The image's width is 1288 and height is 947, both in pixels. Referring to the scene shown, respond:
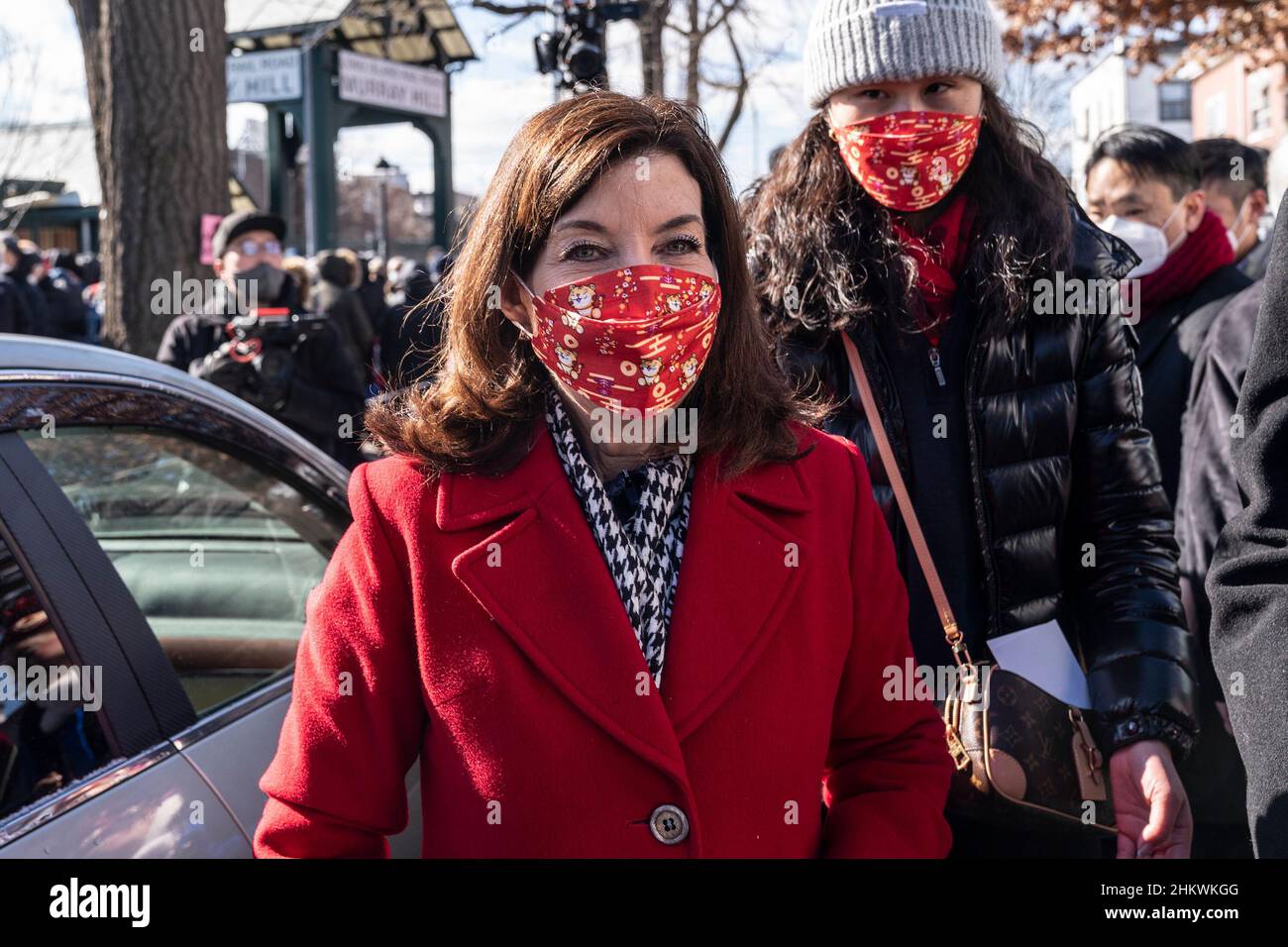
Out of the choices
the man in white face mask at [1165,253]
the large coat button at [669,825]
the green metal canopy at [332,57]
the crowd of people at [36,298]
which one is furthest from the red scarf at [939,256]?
the green metal canopy at [332,57]

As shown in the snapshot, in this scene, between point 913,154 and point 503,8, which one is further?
point 503,8

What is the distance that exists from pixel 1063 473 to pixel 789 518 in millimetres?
647

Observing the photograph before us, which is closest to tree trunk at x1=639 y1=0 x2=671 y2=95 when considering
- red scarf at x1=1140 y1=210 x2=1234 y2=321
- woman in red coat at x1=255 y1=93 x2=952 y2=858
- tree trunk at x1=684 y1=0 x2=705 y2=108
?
tree trunk at x1=684 y1=0 x2=705 y2=108

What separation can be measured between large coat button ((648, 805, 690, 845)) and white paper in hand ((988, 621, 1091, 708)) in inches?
28.6

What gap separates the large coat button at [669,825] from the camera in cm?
159

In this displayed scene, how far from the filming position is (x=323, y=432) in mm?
6074

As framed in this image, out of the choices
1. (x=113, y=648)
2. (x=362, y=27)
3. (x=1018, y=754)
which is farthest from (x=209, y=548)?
(x=362, y=27)

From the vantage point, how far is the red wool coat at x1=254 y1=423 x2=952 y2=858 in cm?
158

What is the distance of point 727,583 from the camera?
1.71 metres

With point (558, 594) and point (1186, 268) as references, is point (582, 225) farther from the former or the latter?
point (1186, 268)

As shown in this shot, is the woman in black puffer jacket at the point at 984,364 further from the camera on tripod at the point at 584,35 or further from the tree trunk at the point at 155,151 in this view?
the camera on tripod at the point at 584,35

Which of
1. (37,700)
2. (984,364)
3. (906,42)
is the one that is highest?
(906,42)
